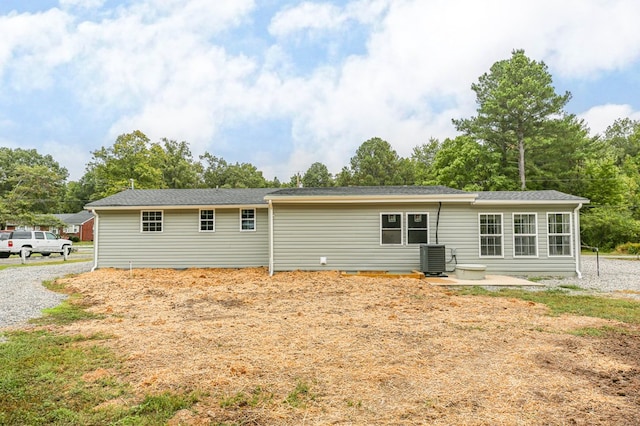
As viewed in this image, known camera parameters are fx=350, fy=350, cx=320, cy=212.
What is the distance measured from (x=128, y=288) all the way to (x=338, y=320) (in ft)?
20.3

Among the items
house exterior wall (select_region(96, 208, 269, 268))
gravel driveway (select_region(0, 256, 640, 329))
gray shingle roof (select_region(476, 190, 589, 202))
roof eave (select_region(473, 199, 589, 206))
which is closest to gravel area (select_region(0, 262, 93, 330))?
gravel driveway (select_region(0, 256, 640, 329))

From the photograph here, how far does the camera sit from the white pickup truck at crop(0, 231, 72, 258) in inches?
746

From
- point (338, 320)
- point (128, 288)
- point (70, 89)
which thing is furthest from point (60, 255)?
point (338, 320)

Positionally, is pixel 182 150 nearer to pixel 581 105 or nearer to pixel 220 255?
pixel 220 255

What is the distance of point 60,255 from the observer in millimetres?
21406

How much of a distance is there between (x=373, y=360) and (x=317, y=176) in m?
43.5

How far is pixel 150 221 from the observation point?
1295cm

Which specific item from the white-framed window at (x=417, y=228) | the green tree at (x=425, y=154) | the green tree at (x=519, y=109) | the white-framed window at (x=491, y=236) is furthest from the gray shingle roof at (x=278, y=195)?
the green tree at (x=425, y=154)

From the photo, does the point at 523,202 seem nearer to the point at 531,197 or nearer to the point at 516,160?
the point at 531,197

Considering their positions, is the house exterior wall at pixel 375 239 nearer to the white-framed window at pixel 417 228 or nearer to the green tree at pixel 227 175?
the white-framed window at pixel 417 228

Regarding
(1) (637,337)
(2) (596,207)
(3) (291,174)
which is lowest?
(1) (637,337)

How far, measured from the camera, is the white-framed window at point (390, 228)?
37.6 ft

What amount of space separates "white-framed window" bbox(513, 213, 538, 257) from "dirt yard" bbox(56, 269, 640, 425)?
4.97m

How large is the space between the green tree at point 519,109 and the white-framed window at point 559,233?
15.0 m
